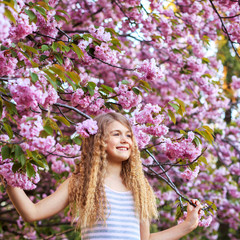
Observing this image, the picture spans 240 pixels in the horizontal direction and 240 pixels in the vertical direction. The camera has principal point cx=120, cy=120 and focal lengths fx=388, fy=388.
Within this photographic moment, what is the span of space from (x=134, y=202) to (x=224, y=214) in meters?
5.18

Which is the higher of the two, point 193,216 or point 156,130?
point 156,130

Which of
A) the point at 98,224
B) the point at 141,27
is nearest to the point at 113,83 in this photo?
the point at 141,27

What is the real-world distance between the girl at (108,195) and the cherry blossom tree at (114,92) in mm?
109

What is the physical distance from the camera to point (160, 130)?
111 inches

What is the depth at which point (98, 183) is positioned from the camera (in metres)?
2.16

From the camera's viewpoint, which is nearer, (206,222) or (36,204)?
(36,204)

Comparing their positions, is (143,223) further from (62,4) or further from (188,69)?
(62,4)

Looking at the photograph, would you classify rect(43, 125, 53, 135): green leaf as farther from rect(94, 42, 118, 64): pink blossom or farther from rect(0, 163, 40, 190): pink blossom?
rect(94, 42, 118, 64): pink blossom

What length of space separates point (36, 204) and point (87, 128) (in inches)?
20.3

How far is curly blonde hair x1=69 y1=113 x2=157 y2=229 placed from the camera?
2076 millimetres

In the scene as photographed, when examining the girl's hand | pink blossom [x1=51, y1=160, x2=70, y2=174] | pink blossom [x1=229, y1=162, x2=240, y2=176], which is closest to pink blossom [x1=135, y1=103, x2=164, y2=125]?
the girl's hand

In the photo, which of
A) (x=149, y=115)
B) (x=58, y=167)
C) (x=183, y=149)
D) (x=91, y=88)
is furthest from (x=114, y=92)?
(x=58, y=167)

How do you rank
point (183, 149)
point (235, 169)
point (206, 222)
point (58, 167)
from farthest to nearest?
point (235, 169), point (58, 167), point (183, 149), point (206, 222)

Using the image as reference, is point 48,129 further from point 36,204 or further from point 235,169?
point 235,169
